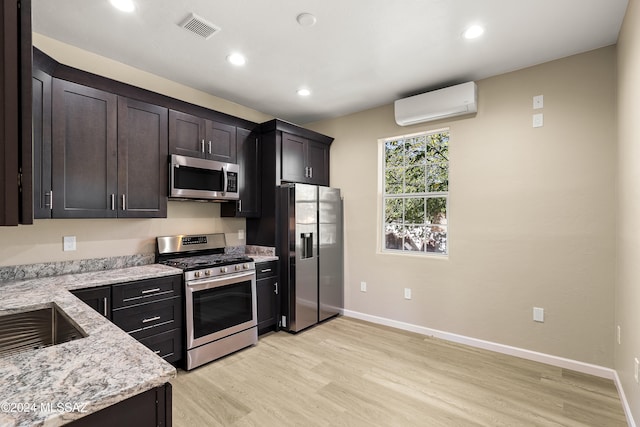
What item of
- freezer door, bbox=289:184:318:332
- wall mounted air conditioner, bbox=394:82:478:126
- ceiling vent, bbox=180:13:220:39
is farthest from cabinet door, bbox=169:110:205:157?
wall mounted air conditioner, bbox=394:82:478:126

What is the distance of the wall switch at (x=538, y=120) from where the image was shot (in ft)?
9.61

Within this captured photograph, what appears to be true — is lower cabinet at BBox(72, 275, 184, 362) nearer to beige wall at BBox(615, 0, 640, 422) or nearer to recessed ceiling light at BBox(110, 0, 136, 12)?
recessed ceiling light at BBox(110, 0, 136, 12)

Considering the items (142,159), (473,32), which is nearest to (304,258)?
(142,159)

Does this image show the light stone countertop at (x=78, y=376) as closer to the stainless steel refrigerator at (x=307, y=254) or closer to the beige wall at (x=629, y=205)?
the stainless steel refrigerator at (x=307, y=254)

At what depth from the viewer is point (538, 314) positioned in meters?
2.93

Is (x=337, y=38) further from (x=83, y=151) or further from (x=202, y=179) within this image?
(x=83, y=151)

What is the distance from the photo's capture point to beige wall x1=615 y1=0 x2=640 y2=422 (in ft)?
6.14

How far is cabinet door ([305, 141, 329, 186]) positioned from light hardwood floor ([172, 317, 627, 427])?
6.89ft

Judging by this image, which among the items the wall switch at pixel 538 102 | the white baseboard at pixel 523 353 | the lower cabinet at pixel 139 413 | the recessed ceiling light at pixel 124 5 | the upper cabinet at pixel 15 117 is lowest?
the white baseboard at pixel 523 353

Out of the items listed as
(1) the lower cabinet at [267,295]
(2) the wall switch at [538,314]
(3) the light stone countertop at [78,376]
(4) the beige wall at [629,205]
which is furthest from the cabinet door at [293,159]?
(4) the beige wall at [629,205]

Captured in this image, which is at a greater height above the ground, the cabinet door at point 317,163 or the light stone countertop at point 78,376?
the cabinet door at point 317,163

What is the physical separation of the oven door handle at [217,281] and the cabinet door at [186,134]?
1.26 meters

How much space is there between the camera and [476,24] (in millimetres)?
2348

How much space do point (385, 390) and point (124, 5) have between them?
3.36 metres
